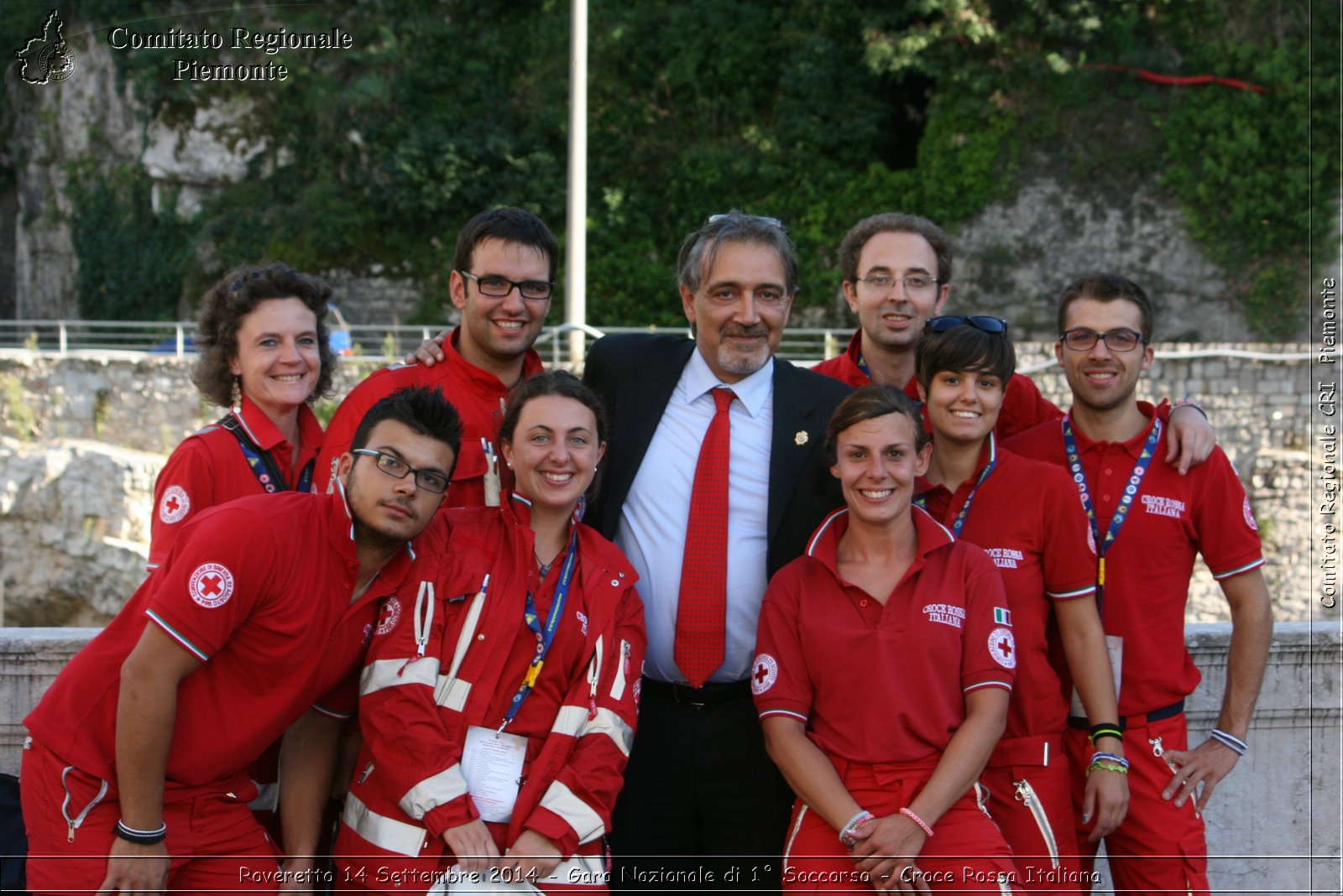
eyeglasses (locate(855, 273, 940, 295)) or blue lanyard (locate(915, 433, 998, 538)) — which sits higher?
eyeglasses (locate(855, 273, 940, 295))

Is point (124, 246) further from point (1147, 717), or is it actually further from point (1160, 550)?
point (1147, 717)

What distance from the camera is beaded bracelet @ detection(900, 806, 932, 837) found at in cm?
291

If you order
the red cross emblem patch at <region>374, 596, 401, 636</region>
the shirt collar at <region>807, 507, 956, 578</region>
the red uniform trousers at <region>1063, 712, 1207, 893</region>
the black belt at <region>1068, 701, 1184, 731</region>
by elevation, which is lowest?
the red uniform trousers at <region>1063, 712, 1207, 893</region>

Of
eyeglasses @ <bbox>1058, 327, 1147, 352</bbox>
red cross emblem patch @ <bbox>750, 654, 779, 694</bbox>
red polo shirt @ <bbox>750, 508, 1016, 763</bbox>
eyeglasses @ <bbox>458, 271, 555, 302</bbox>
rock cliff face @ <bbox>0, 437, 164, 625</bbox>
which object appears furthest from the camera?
rock cliff face @ <bbox>0, 437, 164, 625</bbox>

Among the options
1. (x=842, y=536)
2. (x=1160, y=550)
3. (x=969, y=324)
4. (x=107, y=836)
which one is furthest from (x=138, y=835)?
(x=1160, y=550)

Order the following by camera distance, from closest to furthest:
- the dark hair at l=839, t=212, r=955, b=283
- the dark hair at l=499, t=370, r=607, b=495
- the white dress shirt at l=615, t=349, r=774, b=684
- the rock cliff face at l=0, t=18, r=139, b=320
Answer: the dark hair at l=499, t=370, r=607, b=495
the white dress shirt at l=615, t=349, r=774, b=684
the dark hair at l=839, t=212, r=955, b=283
the rock cliff face at l=0, t=18, r=139, b=320

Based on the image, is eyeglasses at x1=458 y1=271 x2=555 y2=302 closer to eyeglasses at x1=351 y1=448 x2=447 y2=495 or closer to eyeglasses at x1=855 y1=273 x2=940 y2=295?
eyeglasses at x1=351 y1=448 x2=447 y2=495

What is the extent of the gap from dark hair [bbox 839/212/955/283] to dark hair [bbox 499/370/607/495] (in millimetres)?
1316

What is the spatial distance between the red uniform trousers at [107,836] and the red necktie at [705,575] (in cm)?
131

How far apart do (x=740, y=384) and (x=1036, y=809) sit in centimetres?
158

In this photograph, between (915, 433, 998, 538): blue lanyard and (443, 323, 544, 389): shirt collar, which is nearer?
(915, 433, 998, 538): blue lanyard

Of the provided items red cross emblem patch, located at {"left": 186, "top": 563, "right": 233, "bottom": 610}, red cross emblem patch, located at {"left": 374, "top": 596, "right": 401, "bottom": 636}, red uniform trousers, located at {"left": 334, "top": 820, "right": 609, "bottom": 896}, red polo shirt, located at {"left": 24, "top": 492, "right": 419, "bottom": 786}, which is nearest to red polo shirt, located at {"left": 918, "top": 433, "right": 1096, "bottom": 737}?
red uniform trousers, located at {"left": 334, "top": 820, "right": 609, "bottom": 896}

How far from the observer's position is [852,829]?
9.59 feet

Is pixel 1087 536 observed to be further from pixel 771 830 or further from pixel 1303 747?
pixel 1303 747
